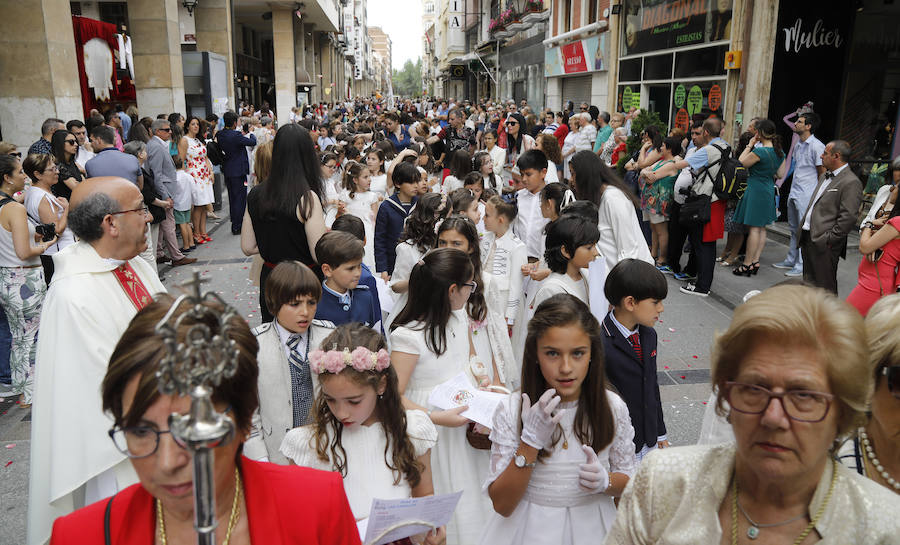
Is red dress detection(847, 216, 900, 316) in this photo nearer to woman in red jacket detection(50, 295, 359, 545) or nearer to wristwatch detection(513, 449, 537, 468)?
wristwatch detection(513, 449, 537, 468)

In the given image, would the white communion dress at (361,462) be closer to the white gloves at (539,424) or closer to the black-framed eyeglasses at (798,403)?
the white gloves at (539,424)

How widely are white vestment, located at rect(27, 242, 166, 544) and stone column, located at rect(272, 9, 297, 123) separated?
26285 millimetres

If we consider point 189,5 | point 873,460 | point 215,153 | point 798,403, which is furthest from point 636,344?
point 189,5

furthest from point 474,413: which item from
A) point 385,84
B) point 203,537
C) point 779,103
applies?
point 385,84

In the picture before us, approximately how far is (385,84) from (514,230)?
603 ft

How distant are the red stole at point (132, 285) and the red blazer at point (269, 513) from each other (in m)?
1.50

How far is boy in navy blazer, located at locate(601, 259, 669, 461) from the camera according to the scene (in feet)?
9.91

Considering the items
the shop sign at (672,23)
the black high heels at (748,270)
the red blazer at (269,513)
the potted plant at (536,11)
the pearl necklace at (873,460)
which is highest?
the potted plant at (536,11)

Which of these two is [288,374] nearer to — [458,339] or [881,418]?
[458,339]

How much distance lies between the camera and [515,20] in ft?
99.2

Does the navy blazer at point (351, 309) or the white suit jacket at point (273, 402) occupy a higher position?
the navy blazer at point (351, 309)

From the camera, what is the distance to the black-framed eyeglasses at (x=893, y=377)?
1713 mm

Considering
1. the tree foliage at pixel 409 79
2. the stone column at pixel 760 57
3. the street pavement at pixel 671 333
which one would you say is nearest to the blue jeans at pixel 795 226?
the street pavement at pixel 671 333

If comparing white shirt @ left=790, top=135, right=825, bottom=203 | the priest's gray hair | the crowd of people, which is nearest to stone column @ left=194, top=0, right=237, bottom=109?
the crowd of people
